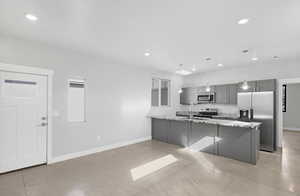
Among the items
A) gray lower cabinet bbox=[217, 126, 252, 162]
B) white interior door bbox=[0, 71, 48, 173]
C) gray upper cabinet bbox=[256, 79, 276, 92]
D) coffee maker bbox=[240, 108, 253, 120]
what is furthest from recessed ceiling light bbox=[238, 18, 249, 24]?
white interior door bbox=[0, 71, 48, 173]

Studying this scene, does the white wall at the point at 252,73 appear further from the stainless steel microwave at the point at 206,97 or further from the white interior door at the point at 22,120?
the white interior door at the point at 22,120

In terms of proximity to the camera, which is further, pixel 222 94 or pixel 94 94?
pixel 222 94

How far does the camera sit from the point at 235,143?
3.91 metres

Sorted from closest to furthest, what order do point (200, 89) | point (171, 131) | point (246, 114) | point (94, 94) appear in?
point (94, 94) → point (246, 114) → point (171, 131) → point (200, 89)

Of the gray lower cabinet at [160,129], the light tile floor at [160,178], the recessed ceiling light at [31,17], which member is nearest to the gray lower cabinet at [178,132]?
the gray lower cabinet at [160,129]

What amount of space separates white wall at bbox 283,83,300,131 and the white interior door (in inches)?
424

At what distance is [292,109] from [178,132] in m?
7.03

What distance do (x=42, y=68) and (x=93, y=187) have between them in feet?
9.53

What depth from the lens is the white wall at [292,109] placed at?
7.80 meters

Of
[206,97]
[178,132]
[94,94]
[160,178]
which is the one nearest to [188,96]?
[206,97]

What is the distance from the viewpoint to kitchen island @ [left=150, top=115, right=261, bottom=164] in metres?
3.70

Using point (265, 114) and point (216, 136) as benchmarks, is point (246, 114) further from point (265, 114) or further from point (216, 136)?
point (216, 136)

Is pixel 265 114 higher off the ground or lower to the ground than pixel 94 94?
lower

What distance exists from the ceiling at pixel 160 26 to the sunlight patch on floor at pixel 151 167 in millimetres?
2847
